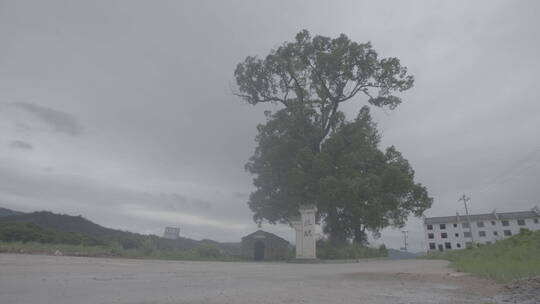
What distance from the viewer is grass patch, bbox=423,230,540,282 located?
18.0ft

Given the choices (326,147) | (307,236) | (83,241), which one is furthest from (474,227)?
(83,241)

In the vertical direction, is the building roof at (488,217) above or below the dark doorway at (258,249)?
above

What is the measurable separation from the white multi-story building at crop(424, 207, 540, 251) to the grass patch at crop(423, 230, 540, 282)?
55.8 meters

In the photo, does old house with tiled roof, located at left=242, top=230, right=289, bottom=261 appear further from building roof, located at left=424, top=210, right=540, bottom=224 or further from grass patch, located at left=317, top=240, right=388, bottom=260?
building roof, located at left=424, top=210, right=540, bottom=224

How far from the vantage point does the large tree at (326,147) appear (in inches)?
778

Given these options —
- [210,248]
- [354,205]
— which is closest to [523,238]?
[354,205]

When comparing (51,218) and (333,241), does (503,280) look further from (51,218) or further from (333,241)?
(51,218)

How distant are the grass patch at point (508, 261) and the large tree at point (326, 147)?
250 inches

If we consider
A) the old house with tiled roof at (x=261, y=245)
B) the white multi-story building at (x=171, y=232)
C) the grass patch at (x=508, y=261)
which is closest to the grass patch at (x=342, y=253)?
the old house with tiled roof at (x=261, y=245)

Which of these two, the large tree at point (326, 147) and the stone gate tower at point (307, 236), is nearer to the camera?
the stone gate tower at point (307, 236)

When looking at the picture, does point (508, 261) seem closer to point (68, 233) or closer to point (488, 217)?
point (68, 233)

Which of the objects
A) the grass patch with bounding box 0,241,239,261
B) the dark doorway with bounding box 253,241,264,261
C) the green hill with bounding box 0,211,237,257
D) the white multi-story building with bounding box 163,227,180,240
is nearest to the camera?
the grass patch with bounding box 0,241,239,261

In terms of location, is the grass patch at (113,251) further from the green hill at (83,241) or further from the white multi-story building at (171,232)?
the white multi-story building at (171,232)

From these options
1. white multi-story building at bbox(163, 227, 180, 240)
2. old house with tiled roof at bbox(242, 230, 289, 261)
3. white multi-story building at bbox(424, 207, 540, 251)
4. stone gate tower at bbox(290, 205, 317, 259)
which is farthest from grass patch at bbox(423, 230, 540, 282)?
white multi-story building at bbox(424, 207, 540, 251)
